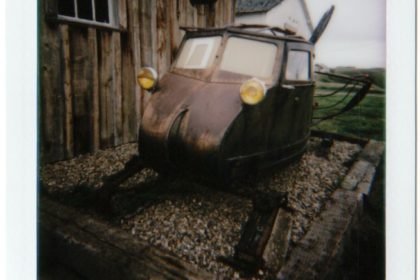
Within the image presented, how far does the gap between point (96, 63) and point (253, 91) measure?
124 cm

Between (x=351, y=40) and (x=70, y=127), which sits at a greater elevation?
(x=351, y=40)

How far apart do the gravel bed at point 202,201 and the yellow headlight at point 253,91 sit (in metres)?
0.38

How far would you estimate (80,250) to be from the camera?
3.75 feet

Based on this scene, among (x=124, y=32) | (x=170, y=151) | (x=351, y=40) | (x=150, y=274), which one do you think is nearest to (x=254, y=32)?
(x=351, y=40)

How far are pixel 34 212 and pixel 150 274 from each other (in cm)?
53

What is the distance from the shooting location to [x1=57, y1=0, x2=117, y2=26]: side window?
1.89 metres

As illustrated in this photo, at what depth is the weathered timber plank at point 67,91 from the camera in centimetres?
186

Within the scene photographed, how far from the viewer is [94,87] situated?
204cm

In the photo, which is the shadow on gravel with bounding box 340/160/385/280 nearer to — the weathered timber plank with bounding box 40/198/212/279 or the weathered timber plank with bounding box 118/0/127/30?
the weathered timber plank with bounding box 40/198/212/279

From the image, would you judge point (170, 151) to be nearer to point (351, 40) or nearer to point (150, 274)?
point (150, 274)

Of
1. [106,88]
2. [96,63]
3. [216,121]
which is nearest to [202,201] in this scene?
[216,121]

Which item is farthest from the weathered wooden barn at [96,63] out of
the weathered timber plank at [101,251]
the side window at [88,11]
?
the weathered timber plank at [101,251]

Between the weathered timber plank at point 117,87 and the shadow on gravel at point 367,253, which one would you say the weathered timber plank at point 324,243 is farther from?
the weathered timber plank at point 117,87

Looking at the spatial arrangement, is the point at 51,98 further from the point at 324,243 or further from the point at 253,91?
the point at 324,243
